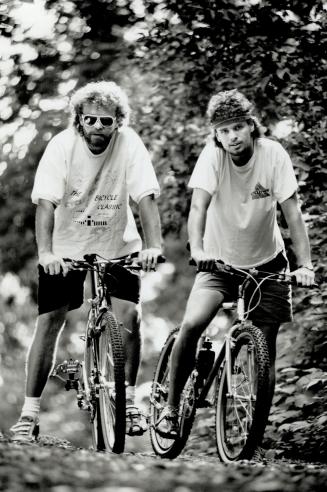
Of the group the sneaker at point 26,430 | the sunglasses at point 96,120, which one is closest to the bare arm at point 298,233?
the sunglasses at point 96,120

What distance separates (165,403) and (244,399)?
99 centimetres

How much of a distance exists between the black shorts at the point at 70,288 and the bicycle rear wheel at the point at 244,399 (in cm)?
76

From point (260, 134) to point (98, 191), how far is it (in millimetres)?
1067

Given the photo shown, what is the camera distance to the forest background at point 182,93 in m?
6.86

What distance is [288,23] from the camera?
26.4ft

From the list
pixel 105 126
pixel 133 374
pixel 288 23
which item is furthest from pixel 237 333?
pixel 288 23

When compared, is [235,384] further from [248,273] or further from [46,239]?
[46,239]

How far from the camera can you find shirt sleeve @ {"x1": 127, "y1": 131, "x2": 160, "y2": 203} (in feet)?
17.5

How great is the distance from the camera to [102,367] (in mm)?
5359

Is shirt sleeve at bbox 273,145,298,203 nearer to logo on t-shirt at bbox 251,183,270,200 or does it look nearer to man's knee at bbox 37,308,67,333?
logo on t-shirt at bbox 251,183,270,200

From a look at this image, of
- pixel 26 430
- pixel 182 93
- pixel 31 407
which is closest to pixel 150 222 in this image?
pixel 31 407

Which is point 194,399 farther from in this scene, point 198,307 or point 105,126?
point 105,126

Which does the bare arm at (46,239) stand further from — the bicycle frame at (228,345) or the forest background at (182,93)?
the forest background at (182,93)

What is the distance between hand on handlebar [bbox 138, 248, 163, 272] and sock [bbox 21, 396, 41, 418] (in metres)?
1.15
